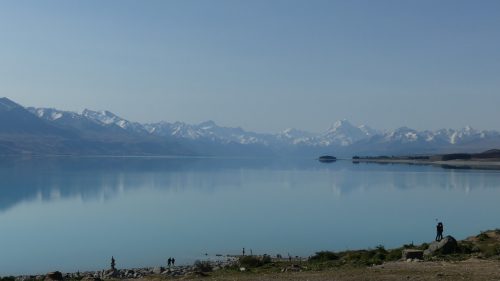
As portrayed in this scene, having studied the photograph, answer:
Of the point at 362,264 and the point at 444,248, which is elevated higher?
the point at 444,248

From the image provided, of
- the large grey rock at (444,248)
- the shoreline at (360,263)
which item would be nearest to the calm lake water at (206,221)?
the shoreline at (360,263)

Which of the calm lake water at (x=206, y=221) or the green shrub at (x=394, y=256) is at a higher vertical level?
the green shrub at (x=394, y=256)

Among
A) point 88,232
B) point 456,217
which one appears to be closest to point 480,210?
point 456,217

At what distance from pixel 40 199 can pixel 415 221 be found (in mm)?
56043

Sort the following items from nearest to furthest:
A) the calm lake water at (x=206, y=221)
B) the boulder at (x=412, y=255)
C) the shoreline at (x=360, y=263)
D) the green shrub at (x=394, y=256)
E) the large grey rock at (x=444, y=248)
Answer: the shoreline at (x=360, y=263) < the boulder at (x=412, y=255) < the large grey rock at (x=444, y=248) < the green shrub at (x=394, y=256) < the calm lake water at (x=206, y=221)

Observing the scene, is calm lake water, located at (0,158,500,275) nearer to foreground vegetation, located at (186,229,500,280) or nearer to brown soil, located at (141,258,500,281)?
foreground vegetation, located at (186,229,500,280)

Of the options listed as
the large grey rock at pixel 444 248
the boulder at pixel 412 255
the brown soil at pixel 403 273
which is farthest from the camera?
the large grey rock at pixel 444 248

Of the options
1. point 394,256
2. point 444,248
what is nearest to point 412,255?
point 394,256

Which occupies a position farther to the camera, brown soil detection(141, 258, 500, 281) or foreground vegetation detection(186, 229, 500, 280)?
foreground vegetation detection(186, 229, 500, 280)

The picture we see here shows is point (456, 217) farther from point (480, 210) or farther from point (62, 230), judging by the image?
point (62, 230)

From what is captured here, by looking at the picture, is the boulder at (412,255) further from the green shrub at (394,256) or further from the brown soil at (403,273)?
the brown soil at (403,273)

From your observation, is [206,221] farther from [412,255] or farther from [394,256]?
[412,255]

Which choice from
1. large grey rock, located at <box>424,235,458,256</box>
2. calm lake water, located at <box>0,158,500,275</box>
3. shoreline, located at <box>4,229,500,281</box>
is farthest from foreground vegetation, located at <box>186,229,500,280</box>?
calm lake water, located at <box>0,158,500,275</box>

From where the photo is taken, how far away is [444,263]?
24.3 metres
